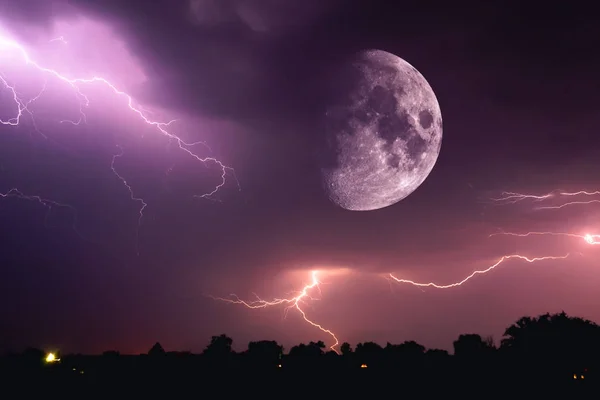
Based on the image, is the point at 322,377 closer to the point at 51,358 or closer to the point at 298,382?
the point at 298,382

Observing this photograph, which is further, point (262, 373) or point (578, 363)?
point (578, 363)

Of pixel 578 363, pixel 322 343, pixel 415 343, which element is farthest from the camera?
pixel 322 343

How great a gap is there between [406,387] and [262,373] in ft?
16.4

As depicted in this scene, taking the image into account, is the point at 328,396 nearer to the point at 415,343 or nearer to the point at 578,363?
the point at 578,363

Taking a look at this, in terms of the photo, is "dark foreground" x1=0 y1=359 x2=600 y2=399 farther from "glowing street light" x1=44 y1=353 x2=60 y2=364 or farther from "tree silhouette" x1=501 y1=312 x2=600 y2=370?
"glowing street light" x1=44 y1=353 x2=60 y2=364

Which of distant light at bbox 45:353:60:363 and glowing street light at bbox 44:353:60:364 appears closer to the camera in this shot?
glowing street light at bbox 44:353:60:364

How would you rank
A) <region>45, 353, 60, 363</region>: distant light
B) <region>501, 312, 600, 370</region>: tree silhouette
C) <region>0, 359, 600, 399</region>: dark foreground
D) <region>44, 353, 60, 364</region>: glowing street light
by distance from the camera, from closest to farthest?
<region>0, 359, 600, 399</region>: dark foreground, <region>501, 312, 600, 370</region>: tree silhouette, <region>44, 353, 60, 364</region>: glowing street light, <region>45, 353, 60, 363</region>: distant light

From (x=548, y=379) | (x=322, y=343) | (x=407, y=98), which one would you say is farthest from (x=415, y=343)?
(x=407, y=98)

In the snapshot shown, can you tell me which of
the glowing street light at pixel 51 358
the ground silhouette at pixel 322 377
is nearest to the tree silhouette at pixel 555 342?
the ground silhouette at pixel 322 377

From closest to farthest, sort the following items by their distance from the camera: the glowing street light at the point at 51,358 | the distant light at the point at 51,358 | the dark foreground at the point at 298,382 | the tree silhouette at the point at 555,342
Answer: the dark foreground at the point at 298,382 < the tree silhouette at the point at 555,342 < the glowing street light at the point at 51,358 < the distant light at the point at 51,358

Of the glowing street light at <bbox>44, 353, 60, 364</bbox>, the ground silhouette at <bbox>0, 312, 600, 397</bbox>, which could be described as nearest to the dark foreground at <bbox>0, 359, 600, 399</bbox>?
the ground silhouette at <bbox>0, 312, 600, 397</bbox>

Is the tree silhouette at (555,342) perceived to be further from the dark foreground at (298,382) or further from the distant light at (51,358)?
the distant light at (51,358)

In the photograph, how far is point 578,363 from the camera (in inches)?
915

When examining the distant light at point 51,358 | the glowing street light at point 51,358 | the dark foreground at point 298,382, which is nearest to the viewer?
the dark foreground at point 298,382
